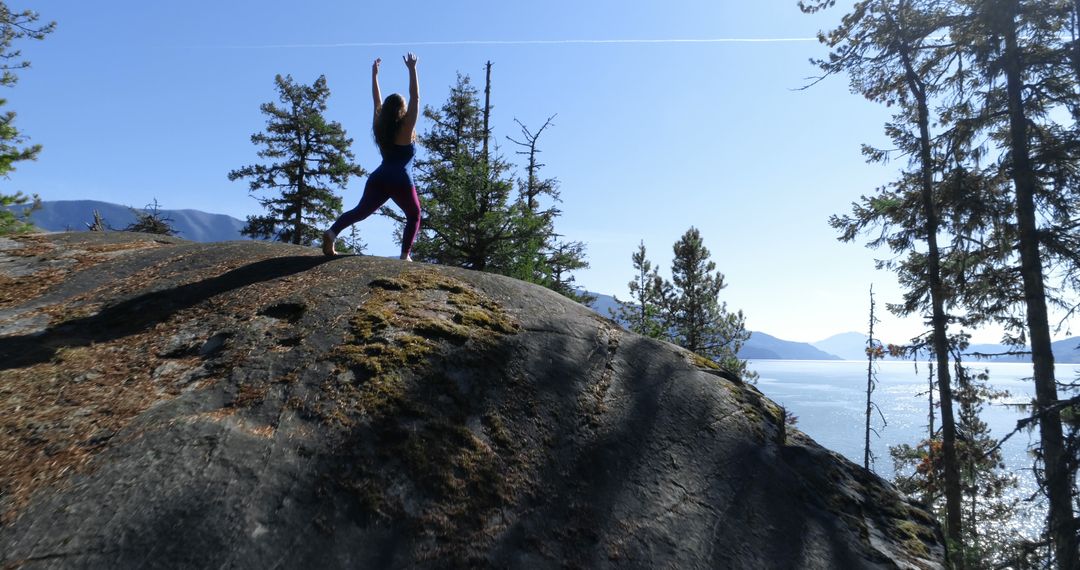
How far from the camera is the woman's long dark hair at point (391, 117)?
5.70 metres

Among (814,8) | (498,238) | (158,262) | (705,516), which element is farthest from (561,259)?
(705,516)

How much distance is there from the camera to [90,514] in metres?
2.43

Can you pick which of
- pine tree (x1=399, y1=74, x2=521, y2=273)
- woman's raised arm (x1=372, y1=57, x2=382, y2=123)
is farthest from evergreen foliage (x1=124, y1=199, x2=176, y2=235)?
woman's raised arm (x1=372, y1=57, x2=382, y2=123)

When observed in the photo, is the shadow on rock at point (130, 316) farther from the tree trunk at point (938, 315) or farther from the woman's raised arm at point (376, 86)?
the tree trunk at point (938, 315)

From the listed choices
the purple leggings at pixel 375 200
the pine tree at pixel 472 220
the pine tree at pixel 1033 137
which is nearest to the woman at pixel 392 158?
the purple leggings at pixel 375 200

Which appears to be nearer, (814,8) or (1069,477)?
(1069,477)

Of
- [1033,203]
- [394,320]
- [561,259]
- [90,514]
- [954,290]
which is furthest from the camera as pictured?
[561,259]

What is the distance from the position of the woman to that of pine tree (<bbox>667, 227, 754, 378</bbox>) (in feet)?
62.1

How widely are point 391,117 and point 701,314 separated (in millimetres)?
20395

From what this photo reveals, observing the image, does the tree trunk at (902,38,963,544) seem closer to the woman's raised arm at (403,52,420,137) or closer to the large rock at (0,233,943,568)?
the large rock at (0,233,943,568)

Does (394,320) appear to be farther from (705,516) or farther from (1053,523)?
(1053,523)

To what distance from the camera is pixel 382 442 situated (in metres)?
3.13

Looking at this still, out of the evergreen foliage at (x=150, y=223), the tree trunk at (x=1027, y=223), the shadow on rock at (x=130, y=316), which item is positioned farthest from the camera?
the evergreen foliage at (x=150, y=223)

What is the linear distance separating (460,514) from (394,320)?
196cm
